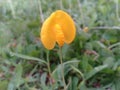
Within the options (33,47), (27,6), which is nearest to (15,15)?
(27,6)

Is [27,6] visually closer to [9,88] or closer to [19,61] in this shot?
[19,61]

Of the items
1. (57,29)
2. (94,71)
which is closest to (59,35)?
(57,29)

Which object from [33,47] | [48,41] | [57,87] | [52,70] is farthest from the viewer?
[33,47]

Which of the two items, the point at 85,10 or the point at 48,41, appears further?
the point at 85,10

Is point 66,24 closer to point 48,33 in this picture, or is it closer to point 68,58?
point 48,33

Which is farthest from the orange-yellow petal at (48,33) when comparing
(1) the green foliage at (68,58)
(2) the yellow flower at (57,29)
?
(1) the green foliage at (68,58)

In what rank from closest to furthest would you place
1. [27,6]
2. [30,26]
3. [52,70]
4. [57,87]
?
[57,87], [52,70], [30,26], [27,6]
